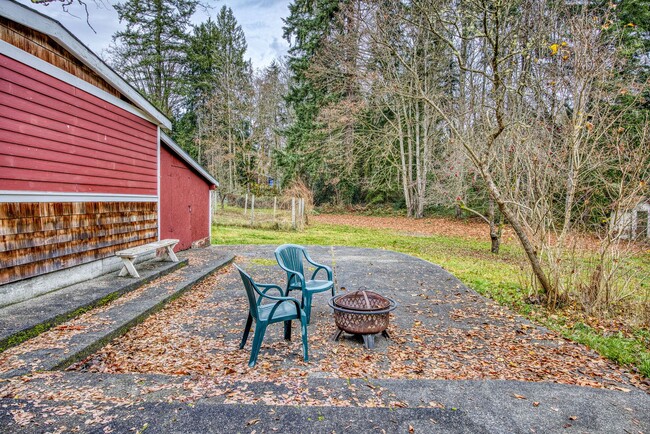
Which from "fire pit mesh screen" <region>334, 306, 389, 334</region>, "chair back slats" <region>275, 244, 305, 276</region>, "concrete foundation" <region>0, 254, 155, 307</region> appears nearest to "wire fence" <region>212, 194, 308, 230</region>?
"concrete foundation" <region>0, 254, 155, 307</region>

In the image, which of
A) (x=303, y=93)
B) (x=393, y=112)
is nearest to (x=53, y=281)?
(x=393, y=112)

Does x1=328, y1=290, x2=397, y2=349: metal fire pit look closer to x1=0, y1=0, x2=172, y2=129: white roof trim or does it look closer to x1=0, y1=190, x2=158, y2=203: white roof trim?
x1=0, y1=190, x2=158, y2=203: white roof trim

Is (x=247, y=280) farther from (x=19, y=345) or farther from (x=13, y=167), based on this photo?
(x=13, y=167)

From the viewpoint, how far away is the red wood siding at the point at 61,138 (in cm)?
411

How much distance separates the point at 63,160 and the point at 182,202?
13.3ft

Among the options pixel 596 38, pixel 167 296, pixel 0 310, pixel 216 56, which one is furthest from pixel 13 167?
pixel 216 56

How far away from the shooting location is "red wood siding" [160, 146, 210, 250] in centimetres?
815

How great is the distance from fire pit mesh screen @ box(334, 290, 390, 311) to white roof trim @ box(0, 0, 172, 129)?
192 inches

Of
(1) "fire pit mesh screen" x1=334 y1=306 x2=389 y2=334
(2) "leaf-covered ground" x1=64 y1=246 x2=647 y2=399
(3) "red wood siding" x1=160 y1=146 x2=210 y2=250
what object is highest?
(3) "red wood siding" x1=160 y1=146 x2=210 y2=250

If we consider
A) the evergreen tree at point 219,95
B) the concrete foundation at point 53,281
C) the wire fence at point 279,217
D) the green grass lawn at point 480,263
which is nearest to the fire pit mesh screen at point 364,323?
the green grass lawn at point 480,263

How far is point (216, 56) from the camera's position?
22609 millimetres

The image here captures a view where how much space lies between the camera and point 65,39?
4781 millimetres

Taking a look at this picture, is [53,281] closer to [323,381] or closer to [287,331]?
[287,331]

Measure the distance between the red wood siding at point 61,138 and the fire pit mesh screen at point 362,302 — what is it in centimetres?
401
